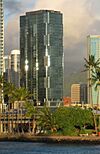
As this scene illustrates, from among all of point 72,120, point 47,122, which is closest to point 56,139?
point 47,122

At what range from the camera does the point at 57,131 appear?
577 ft

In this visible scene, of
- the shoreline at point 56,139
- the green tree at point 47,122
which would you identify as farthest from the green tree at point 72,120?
the shoreline at point 56,139

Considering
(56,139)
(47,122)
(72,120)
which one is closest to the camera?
(56,139)

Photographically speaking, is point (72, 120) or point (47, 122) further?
point (47, 122)

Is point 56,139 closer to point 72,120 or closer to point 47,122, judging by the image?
point 47,122

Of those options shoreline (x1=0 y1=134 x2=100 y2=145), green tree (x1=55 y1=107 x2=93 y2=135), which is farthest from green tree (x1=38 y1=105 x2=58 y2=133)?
shoreline (x1=0 y1=134 x2=100 y2=145)

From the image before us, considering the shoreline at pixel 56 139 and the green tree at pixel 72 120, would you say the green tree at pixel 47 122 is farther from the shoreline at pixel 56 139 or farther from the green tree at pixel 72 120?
the shoreline at pixel 56 139

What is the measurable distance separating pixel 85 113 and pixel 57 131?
1057 cm

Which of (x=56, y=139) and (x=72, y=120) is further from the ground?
(x=72, y=120)

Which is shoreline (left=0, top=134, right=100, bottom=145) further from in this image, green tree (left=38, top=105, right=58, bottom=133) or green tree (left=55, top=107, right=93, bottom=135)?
green tree (left=55, top=107, right=93, bottom=135)

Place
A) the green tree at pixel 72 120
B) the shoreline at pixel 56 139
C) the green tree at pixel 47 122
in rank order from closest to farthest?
the shoreline at pixel 56 139 → the green tree at pixel 72 120 → the green tree at pixel 47 122

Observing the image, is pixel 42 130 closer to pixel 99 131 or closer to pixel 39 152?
pixel 99 131

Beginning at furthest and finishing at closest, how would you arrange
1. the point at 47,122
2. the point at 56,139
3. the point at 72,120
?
1. the point at 47,122
2. the point at 72,120
3. the point at 56,139

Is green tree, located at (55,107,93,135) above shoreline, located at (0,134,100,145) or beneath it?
above
